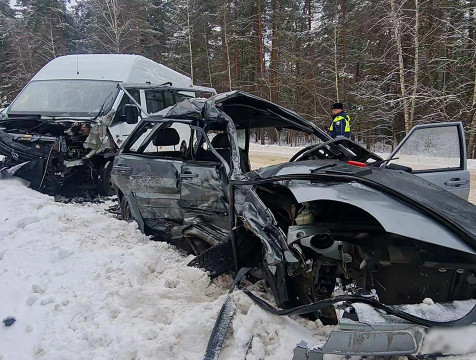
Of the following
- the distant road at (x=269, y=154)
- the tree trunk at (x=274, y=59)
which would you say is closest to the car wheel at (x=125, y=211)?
the distant road at (x=269, y=154)

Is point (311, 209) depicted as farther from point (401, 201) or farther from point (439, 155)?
point (439, 155)

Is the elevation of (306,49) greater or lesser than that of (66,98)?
greater

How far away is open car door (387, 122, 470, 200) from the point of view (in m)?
3.59

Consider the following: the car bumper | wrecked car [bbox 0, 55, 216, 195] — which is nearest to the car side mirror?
wrecked car [bbox 0, 55, 216, 195]

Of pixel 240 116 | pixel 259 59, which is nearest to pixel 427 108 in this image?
pixel 259 59

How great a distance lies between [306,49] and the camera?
21.7 meters

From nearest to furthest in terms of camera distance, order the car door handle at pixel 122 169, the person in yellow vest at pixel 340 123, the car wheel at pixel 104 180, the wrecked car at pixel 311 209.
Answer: the wrecked car at pixel 311 209, the car door handle at pixel 122 169, the car wheel at pixel 104 180, the person in yellow vest at pixel 340 123

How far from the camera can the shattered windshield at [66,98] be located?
23.2 ft

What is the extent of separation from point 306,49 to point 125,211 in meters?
19.5

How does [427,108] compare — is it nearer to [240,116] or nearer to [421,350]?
[240,116]

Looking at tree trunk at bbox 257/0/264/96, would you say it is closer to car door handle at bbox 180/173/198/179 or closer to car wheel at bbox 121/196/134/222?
car wheel at bbox 121/196/134/222

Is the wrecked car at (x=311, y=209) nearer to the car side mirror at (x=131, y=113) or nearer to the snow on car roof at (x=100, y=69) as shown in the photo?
the car side mirror at (x=131, y=113)

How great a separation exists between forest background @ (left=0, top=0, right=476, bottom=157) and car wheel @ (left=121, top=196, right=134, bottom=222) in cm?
1042

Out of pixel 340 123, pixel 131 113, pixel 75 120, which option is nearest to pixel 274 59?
pixel 340 123
